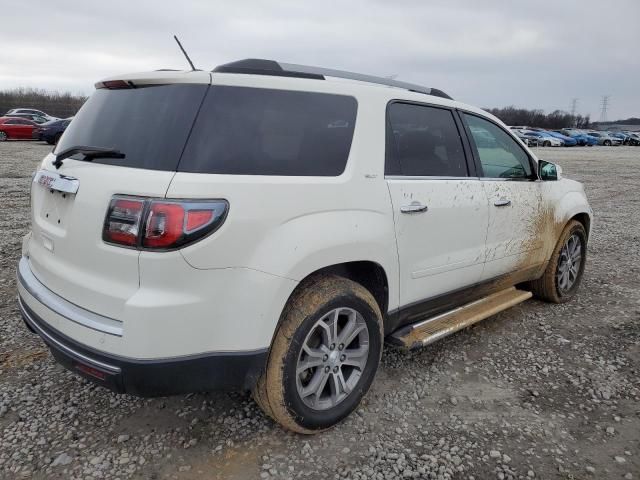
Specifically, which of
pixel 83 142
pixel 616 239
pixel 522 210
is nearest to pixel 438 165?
pixel 522 210

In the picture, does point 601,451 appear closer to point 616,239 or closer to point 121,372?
point 121,372

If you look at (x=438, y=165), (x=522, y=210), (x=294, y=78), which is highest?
(x=294, y=78)

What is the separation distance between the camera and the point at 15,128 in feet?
78.4

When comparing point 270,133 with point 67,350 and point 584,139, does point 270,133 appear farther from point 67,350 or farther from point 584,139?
point 584,139

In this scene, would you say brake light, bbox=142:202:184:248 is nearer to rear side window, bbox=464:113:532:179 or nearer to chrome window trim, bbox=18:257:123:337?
chrome window trim, bbox=18:257:123:337

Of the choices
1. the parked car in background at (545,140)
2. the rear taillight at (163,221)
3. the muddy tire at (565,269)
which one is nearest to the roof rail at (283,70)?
the rear taillight at (163,221)

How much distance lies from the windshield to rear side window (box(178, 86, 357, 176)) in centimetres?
7

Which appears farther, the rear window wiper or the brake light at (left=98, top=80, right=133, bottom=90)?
the brake light at (left=98, top=80, right=133, bottom=90)

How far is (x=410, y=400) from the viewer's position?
3113 millimetres

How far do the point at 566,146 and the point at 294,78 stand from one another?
4708 centimetres

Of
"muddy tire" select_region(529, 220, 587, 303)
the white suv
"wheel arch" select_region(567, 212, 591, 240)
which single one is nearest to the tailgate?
the white suv

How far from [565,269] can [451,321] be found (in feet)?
6.42

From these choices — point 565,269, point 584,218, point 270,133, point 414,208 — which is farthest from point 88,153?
point 584,218

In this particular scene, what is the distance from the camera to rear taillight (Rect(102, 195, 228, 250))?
2113 mm
